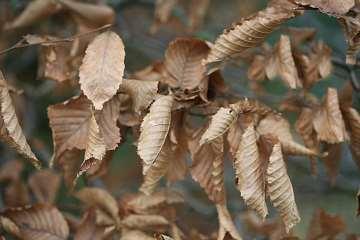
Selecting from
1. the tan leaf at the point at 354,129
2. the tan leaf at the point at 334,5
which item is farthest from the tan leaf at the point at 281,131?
the tan leaf at the point at 334,5

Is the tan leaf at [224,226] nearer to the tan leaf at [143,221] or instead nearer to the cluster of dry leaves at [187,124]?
the cluster of dry leaves at [187,124]

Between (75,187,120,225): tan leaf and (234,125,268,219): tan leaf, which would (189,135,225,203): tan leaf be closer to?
(234,125,268,219): tan leaf

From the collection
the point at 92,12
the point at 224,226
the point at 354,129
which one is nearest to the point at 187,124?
the point at 224,226

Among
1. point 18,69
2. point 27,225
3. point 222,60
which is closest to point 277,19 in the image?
point 222,60

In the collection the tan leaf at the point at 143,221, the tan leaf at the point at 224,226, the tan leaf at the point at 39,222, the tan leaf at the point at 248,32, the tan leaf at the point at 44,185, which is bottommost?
the tan leaf at the point at 44,185

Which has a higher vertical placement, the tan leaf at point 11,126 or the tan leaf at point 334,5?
the tan leaf at point 334,5

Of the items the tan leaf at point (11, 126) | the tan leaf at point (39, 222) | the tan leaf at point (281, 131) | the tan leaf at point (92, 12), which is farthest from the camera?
the tan leaf at point (92, 12)

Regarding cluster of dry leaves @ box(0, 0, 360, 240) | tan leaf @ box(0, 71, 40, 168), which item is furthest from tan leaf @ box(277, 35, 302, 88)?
tan leaf @ box(0, 71, 40, 168)
